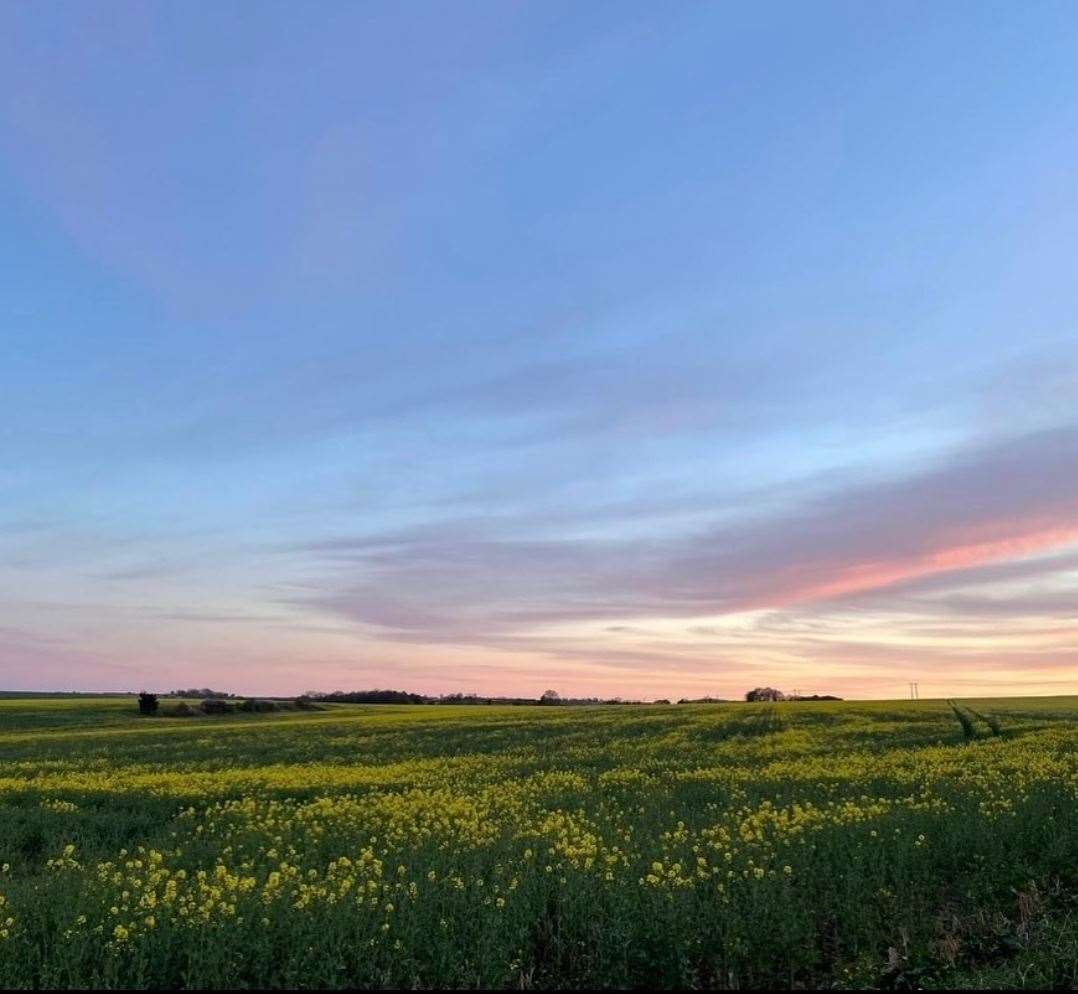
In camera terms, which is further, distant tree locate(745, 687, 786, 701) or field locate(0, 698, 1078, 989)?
distant tree locate(745, 687, 786, 701)

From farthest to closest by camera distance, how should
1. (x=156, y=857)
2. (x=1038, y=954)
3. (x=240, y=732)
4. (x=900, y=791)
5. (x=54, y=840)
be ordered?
1. (x=240, y=732)
2. (x=900, y=791)
3. (x=54, y=840)
4. (x=156, y=857)
5. (x=1038, y=954)

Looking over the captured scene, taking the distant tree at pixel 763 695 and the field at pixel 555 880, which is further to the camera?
the distant tree at pixel 763 695

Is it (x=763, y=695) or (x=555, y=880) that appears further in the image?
(x=763, y=695)

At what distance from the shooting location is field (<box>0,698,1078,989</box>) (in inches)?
300

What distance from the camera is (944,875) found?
34.1ft

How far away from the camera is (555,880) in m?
9.44

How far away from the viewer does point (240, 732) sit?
43969 mm

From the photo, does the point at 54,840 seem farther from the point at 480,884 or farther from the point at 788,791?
the point at 788,791

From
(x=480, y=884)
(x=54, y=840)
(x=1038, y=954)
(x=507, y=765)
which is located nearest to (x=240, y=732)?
(x=507, y=765)

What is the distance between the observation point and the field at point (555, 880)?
300 inches

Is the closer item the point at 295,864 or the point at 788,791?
the point at 295,864

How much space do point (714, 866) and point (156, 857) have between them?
661cm

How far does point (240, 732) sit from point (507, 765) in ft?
76.2

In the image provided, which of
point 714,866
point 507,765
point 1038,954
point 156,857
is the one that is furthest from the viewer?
point 507,765
